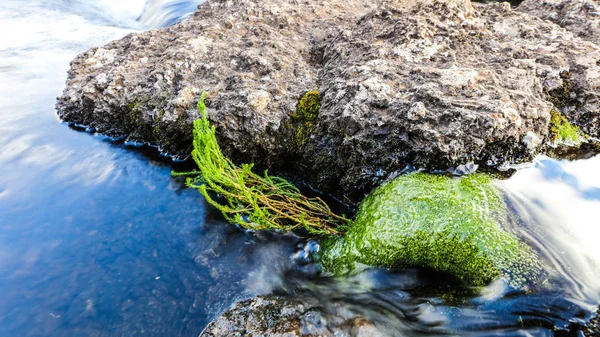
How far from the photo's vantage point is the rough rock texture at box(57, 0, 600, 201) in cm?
337

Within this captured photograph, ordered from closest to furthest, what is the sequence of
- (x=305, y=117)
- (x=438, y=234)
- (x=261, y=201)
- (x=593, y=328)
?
(x=593, y=328) < (x=438, y=234) < (x=261, y=201) < (x=305, y=117)

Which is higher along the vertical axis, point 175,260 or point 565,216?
point 565,216

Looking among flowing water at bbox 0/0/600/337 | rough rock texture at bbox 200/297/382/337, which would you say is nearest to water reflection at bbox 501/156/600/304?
flowing water at bbox 0/0/600/337

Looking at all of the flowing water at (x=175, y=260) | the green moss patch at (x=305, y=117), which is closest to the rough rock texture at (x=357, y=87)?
the green moss patch at (x=305, y=117)

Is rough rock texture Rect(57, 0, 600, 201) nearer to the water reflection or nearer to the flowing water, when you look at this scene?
the water reflection

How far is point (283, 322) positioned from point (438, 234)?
1457 millimetres

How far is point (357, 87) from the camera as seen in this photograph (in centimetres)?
370

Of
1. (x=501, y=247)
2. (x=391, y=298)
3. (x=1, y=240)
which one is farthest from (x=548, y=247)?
(x=1, y=240)

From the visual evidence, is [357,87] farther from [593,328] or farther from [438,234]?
[593,328]

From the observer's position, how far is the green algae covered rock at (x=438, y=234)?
2.73 meters

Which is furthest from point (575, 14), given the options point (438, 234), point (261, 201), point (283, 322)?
point (283, 322)

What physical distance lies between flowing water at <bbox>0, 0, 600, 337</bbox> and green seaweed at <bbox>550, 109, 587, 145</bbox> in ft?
1.05

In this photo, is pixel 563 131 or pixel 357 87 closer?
pixel 357 87

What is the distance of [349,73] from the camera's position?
402 centimetres
